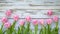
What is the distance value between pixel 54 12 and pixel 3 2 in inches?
21.2

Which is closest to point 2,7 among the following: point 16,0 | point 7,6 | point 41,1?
point 7,6

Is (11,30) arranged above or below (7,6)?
below

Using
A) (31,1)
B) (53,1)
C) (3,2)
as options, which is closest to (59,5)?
(53,1)

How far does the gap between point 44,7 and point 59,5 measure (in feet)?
0.51

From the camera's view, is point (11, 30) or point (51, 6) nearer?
point (11, 30)

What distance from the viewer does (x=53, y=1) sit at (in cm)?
156

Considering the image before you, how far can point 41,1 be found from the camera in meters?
1.55

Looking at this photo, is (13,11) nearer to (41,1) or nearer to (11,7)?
(11,7)

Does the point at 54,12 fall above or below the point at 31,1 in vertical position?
below

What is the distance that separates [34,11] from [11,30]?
39 centimetres

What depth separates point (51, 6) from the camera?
1.55 m

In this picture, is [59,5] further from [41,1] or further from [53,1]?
[41,1]

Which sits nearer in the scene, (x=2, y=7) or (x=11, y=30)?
(x=11, y=30)

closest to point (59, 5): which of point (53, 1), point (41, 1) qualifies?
point (53, 1)
